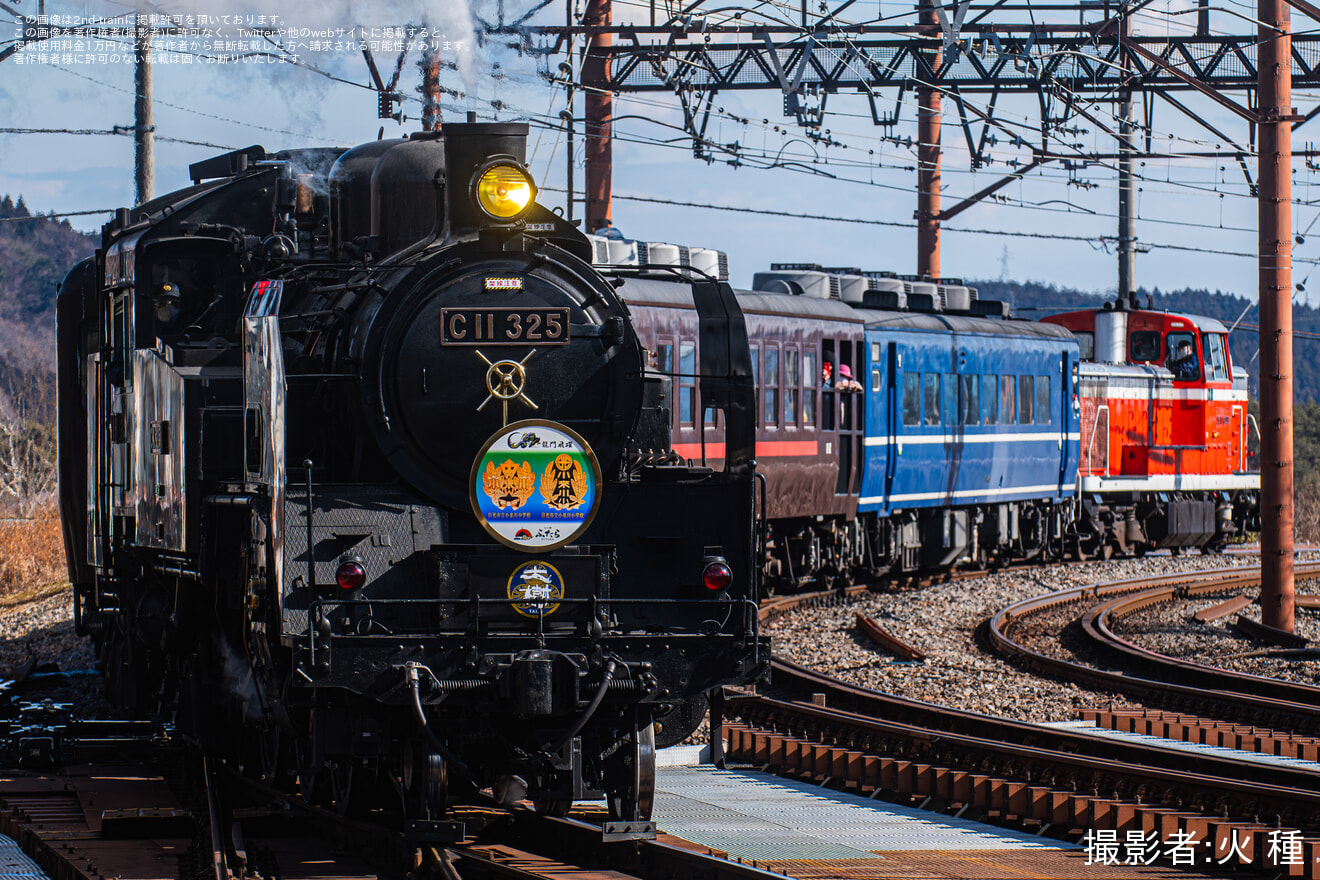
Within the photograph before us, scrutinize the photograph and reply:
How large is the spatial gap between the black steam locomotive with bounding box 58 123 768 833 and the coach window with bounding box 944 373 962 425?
43.0 ft

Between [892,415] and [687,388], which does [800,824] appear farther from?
[892,415]

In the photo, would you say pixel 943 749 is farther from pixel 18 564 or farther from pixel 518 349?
pixel 18 564

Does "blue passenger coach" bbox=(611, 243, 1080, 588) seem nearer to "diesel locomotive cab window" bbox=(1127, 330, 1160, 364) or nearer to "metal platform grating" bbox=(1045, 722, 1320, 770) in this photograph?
"diesel locomotive cab window" bbox=(1127, 330, 1160, 364)

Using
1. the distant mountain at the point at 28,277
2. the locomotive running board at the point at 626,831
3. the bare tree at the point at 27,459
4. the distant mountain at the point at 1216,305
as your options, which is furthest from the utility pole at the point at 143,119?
the distant mountain at the point at 1216,305

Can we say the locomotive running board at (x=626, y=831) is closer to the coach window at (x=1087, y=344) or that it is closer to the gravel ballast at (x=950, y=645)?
the gravel ballast at (x=950, y=645)

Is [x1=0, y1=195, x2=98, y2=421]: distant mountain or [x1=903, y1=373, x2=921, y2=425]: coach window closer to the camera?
[x1=903, y1=373, x2=921, y2=425]: coach window

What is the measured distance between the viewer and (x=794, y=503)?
1888cm

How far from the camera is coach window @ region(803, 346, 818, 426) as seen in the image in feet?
62.9

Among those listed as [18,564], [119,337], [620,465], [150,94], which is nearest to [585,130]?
[150,94]

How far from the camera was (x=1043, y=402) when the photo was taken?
81.4ft

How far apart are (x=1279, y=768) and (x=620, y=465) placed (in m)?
3.83

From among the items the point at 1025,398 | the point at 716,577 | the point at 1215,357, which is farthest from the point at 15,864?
the point at 1215,357

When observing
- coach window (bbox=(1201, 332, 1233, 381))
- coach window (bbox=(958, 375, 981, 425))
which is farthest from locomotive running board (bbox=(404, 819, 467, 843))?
coach window (bbox=(1201, 332, 1233, 381))

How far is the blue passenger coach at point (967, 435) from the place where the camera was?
827 inches
